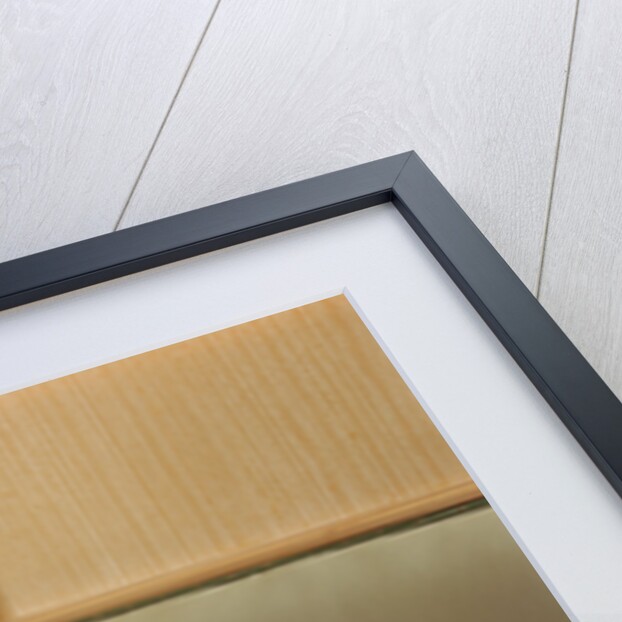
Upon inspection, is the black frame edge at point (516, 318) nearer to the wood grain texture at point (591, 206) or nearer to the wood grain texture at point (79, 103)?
the wood grain texture at point (591, 206)

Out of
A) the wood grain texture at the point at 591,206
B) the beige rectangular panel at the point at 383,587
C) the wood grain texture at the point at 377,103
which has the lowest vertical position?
the beige rectangular panel at the point at 383,587

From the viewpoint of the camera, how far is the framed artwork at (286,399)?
1.10ft

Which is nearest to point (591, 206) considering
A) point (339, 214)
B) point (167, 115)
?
point (339, 214)

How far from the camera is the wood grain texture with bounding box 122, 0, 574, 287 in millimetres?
408

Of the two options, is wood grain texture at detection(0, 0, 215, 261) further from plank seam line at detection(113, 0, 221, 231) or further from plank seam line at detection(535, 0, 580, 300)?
plank seam line at detection(535, 0, 580, 300)

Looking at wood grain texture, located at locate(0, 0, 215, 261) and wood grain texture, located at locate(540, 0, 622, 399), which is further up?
wood grain texture, located at locate(0, 0, 215, 261)

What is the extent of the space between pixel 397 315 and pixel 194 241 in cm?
10

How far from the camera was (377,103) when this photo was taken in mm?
428

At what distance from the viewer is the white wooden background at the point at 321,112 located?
401 mm

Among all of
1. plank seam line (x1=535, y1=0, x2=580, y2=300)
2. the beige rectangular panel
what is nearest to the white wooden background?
plank seam line (x1=535, y1=0, x2=580, y2=300)

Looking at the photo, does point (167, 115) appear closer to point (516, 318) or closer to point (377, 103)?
point (377, 103)

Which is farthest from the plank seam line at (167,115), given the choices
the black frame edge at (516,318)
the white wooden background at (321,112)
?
the black frame edge at (516,318)

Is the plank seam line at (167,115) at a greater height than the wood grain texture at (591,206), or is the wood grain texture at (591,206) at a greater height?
the plank seam line at (167,115)

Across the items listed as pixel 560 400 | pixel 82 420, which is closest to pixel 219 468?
pixel 82 420
